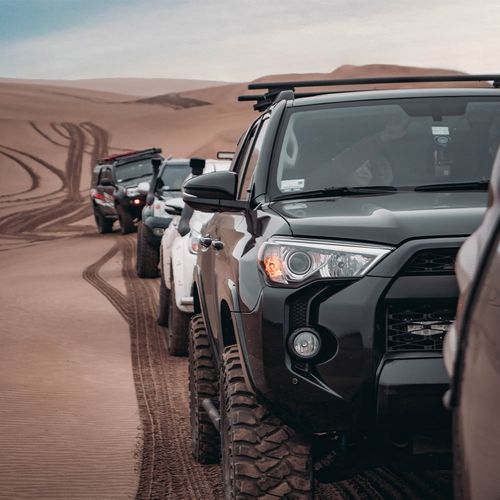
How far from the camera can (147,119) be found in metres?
85.0

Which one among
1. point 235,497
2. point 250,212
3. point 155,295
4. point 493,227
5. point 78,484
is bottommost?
point 155,295

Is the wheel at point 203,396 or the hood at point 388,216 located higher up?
the hood at point 388,216

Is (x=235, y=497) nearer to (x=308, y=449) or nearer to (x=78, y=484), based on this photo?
(x=308, y=449)

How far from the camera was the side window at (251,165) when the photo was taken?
17.1 feet

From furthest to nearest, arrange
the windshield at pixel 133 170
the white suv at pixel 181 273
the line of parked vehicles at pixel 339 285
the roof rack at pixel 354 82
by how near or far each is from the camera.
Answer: the windshield at pixel 133 170
the white suv at pixel 181 273
the roof rack at pixel 354 82
the line of parked vehicles at pixel 339 285

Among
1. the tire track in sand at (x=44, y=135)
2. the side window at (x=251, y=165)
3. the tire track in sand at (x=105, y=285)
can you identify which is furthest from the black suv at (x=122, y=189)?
the tire track in sand at (x=44, y=135)

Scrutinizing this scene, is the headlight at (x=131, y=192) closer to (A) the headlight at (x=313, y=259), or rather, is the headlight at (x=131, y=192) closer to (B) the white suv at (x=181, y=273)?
(B) the white suv at (x=181, y=273)

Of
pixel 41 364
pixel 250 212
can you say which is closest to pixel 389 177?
pixel 250 212

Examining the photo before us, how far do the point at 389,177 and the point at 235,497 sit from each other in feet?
5.33

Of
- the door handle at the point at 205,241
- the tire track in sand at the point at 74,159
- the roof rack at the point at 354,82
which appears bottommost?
the tire track in sand at the point at 74,159

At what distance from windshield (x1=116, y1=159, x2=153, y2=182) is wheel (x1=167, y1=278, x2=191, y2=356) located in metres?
18.0

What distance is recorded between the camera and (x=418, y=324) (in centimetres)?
382

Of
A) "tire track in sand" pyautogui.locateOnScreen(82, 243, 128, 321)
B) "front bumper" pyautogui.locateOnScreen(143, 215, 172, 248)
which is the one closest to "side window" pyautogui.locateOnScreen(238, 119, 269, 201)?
"tire track in sand" pyautogui.locateOnScreen(82, 243, 128, 321)

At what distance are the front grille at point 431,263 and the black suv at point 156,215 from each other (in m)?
12.0
